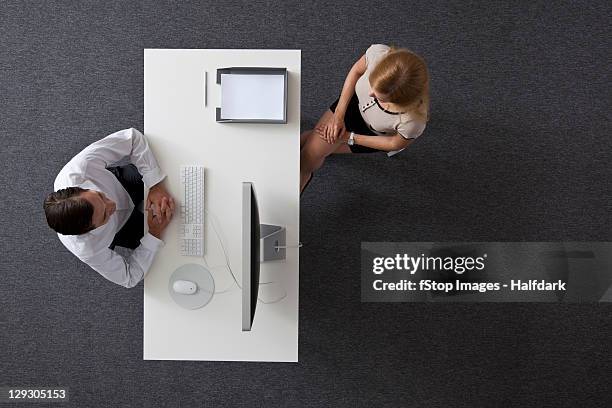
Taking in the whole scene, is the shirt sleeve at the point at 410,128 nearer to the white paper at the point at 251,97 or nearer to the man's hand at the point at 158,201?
the white paper at the point at 251,97

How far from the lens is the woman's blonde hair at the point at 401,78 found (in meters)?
1.52

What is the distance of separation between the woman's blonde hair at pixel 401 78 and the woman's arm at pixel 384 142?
0.80ft

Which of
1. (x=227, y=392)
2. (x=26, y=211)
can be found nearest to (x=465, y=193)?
(x=227, y=392)

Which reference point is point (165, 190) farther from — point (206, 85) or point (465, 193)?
point (465, 193)

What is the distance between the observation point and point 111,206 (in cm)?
171

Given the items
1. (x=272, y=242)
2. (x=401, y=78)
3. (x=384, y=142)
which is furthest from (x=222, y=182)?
(x=401, y=78)

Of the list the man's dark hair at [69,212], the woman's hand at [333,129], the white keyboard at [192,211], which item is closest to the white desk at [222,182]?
the white keyboard at [192,211]

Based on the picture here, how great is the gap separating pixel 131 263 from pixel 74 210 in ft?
1.14

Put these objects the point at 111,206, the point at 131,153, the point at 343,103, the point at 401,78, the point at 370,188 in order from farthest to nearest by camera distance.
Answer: the point at 370,188 → the point at 343,103 → the point at 131,153 → the point at 111,206 → the point at 401,78

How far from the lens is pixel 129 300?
7.87ft

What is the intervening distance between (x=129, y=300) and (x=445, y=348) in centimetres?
148

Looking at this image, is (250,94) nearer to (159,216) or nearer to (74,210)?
(159,216)

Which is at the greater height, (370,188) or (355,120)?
(355,120)

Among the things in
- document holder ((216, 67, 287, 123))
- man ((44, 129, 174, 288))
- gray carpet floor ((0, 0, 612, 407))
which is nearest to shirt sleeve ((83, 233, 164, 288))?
man ((44, 129, 174, 288))
